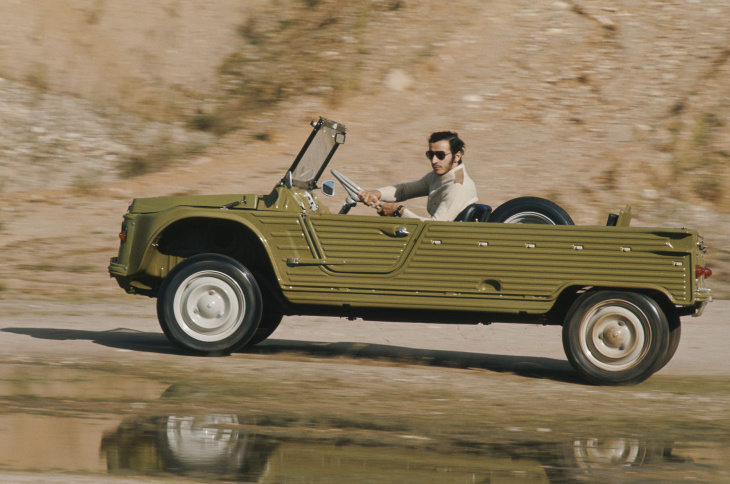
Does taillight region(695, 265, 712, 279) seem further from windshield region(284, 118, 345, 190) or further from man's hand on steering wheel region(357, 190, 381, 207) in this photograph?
windshield region(284, 118, 345, 190)

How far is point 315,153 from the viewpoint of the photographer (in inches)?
330

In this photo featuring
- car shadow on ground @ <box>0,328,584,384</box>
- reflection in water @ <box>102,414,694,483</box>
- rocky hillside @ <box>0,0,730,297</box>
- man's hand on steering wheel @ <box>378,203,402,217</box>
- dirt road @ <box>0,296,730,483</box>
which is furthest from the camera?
rocky hillside @ <box>0,0,730,297</box>

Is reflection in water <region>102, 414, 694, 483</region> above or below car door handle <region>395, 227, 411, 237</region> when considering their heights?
below

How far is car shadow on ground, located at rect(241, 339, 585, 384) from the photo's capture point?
8.26 m

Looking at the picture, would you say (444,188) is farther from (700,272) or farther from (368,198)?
(700,272)

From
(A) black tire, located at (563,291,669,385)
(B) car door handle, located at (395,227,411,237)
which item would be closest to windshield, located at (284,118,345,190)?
(B) car door handle, located at (395,227,411,237)

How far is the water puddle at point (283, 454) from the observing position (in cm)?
476

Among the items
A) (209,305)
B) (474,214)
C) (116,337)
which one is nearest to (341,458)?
(209,305)

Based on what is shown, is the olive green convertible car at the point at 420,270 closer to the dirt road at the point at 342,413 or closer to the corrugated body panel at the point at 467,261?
the corrugated body panel at the point at 467,261

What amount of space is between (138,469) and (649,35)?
22022mm

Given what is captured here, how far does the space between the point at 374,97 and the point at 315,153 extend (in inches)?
602

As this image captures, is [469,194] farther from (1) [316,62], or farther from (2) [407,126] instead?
(1) [316,62]

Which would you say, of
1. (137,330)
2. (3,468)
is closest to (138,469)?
(3,468)

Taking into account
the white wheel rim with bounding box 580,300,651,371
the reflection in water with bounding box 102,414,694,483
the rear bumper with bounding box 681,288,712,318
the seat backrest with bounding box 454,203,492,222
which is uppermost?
the seat backrest with bounding box 454,203,492,222
